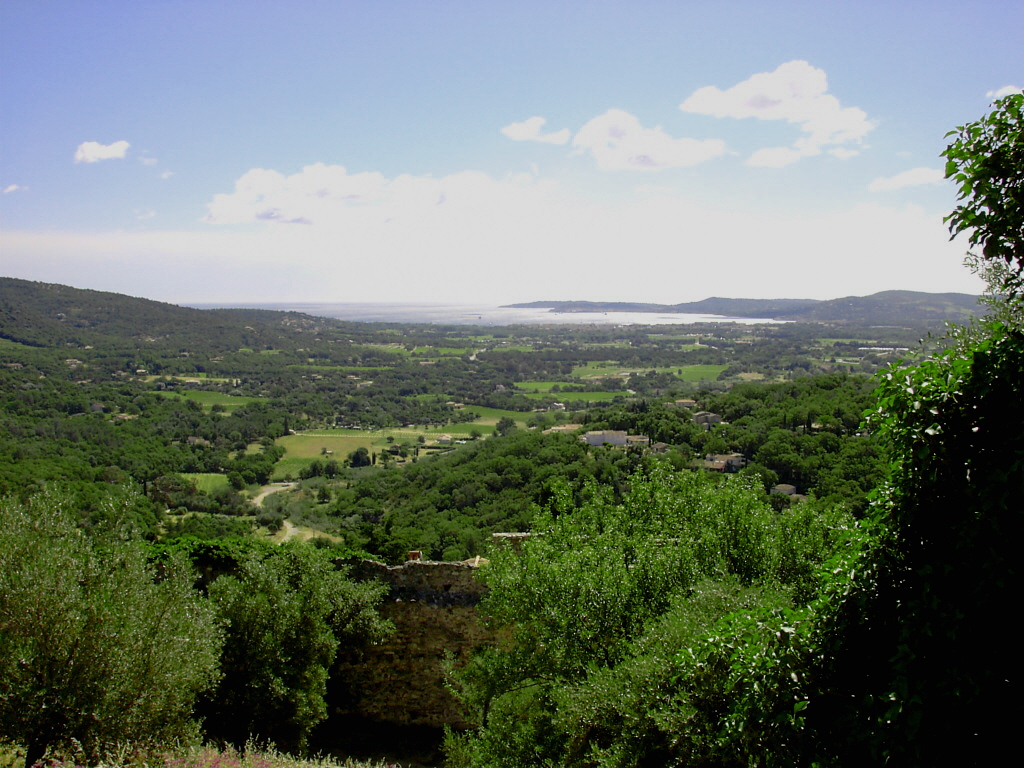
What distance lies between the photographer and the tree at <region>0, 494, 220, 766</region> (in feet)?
25.3

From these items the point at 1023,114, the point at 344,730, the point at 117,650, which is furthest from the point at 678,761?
the point at 344,730

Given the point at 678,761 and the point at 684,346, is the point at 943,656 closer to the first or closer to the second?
the point at 678,761

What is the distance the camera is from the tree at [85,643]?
771cm

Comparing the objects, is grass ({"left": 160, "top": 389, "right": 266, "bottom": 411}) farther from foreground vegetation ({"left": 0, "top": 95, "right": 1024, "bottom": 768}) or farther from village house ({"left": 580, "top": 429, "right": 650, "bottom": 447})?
foreground vegetation ({"left": 0, "top": 95, "right": 1024, "bottom": 768})

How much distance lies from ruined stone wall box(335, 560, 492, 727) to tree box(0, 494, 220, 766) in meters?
4.64

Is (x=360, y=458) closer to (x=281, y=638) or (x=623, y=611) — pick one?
(x=281, y=638)

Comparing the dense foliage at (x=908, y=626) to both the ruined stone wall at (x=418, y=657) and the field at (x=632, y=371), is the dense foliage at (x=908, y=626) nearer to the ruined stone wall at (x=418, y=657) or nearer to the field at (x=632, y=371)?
the ruined stone wall at (x=418, y=657)

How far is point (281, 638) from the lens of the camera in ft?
38.2

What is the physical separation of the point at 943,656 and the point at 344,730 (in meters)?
12.7

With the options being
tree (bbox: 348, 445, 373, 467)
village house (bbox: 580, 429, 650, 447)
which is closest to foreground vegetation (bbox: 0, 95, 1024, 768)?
village house (bbox: 580, 429, 650, 447)

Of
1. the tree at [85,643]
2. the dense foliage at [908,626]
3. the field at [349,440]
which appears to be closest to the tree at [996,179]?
the dense foliage at [908,626]

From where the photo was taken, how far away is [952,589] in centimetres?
458

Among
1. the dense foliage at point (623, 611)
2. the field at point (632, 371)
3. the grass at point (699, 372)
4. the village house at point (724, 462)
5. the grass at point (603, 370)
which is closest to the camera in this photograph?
the dense foliage at point (623, 611)

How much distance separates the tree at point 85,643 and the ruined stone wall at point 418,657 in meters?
4.64
